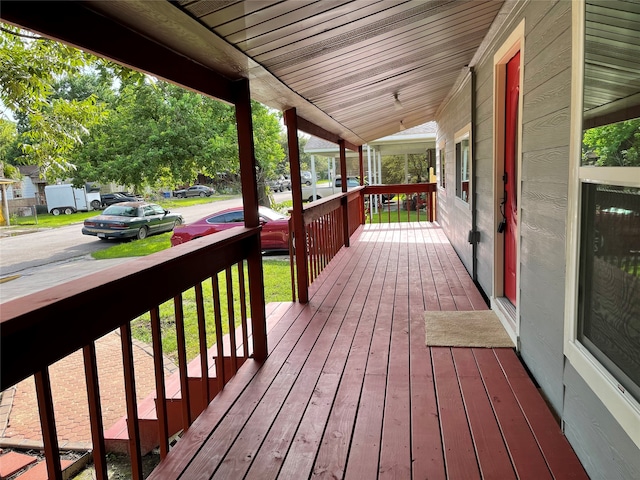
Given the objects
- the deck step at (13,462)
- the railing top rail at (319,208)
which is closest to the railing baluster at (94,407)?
the deck step at (13,462)

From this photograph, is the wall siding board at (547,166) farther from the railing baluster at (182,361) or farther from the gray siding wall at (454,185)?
the gray siding wall at (454,185)

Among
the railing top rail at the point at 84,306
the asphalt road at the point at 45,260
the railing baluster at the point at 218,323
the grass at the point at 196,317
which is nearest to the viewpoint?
the railing top rail at the point at 84,306

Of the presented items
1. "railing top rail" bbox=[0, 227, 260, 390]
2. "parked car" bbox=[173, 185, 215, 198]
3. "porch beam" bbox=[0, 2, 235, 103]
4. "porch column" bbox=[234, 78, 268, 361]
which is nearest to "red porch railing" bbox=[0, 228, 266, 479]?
"railing top rail" bbox=[0, 227, 260, 390]

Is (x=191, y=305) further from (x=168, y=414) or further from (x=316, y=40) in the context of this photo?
(x=316, y=40)

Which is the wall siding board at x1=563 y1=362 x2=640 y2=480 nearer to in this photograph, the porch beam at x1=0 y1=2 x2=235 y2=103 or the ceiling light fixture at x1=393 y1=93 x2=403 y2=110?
the porch beam at x1=0 y1=2 x2=235 y2=103

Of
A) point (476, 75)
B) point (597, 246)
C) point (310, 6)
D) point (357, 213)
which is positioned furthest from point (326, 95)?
point (357, 213)

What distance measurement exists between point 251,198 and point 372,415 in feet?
4.75

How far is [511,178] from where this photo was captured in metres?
3.19

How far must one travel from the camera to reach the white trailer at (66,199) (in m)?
9.07

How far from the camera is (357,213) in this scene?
384 inches

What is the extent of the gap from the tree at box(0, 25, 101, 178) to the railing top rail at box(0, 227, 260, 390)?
463cm

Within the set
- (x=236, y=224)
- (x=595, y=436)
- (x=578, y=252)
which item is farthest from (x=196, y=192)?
(x=595, y=436)

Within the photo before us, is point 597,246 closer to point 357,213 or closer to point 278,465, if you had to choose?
point 278,465

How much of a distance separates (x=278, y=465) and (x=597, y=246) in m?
1.46
